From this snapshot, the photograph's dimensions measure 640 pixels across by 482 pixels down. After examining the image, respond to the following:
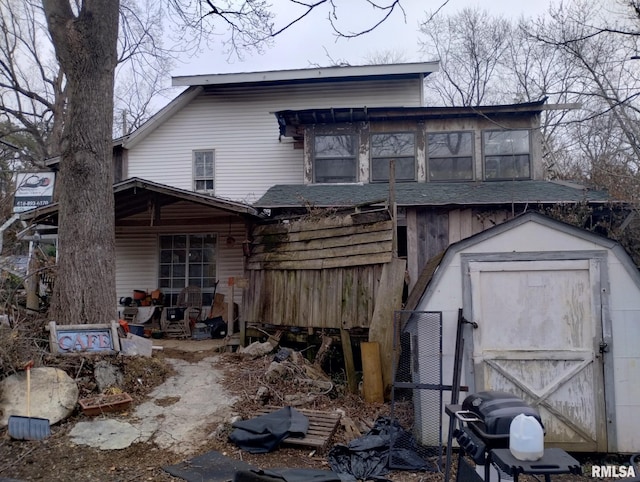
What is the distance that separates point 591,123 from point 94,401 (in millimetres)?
17794

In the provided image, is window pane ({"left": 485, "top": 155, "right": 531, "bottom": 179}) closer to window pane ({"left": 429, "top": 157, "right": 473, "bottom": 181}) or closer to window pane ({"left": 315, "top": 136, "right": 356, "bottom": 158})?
window pane ({"left": 429, "top": 157, "right": 473, "bottom": 181})

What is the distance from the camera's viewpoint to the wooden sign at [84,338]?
6277 millimetres

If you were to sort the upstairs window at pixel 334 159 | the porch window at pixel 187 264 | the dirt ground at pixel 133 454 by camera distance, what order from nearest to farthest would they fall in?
the dirt ground at pixel 133 454 < the upstairs window at pixel 334 159 < the porch window at pixel 187 264

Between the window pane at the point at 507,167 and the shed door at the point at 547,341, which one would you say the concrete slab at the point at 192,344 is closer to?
the shed door at the point at 547,341

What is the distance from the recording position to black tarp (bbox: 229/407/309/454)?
491 centimetres

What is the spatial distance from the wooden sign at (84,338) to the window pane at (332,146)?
6.31 metres

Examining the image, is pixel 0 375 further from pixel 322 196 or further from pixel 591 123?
pixel 591 123

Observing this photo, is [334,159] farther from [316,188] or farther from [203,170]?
[203,170]

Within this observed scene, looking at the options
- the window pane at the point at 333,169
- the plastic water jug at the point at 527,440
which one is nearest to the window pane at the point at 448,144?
the window pane at the point at 333,169

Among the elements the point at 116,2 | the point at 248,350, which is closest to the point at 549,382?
the point at 248,350

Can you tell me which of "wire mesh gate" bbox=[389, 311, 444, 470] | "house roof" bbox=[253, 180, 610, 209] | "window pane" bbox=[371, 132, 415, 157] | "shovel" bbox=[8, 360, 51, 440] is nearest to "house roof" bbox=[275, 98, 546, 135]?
"window pane" bbox=[371, 132, 415, 157]

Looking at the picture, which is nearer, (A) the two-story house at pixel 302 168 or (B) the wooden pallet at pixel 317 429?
(B) the wooden pallet at pixel 317 429

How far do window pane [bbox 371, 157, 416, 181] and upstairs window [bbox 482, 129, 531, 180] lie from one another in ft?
5.46

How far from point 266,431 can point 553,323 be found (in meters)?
3.24
